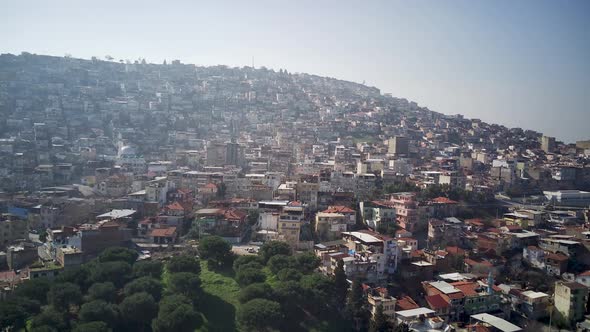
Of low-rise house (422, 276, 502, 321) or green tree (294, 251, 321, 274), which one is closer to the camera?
low-rise house (422, 276, 502, 321)

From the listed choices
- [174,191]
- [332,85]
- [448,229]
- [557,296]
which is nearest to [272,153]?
[174,191]

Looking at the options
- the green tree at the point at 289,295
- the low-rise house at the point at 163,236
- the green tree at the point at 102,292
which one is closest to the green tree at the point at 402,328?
the green tree at the point at 289,295

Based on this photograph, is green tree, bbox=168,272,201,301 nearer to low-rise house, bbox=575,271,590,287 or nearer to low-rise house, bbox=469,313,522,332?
low-rise house, bbox=469,313,522,332

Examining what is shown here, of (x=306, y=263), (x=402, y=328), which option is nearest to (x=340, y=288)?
(x=306, y=263)

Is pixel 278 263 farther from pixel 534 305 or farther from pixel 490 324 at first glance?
pixel 534 305

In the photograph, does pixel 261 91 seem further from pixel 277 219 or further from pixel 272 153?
pixel 277 219

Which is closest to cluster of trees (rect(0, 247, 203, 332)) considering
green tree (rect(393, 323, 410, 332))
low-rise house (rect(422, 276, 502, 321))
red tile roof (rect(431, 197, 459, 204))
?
green tree (rect(393, 323, 410, 332))

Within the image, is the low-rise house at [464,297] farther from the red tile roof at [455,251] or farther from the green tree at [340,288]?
the green tree at [340,288]
